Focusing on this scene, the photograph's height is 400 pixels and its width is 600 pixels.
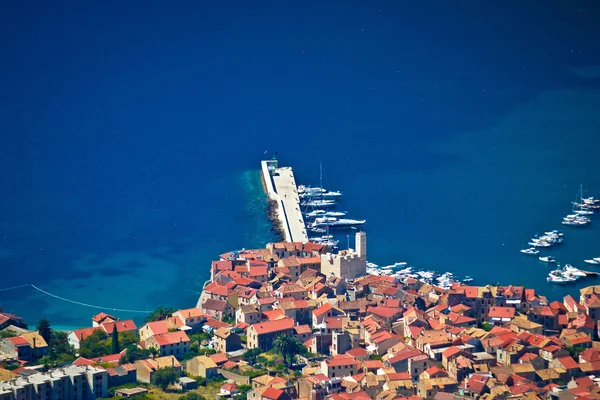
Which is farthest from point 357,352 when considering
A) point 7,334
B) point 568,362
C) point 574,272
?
point 574,272

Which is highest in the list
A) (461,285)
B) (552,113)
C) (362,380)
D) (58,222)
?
(552,113)

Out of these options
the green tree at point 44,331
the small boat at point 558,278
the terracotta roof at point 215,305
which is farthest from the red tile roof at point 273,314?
the small boat at point 558,278

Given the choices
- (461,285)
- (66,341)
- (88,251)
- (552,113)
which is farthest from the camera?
(552,113)

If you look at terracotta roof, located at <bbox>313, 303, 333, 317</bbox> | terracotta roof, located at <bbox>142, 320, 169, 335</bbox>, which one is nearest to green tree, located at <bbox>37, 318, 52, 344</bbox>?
terracotta roof, located at <bbox>142, 320, 169, 335</bbox>

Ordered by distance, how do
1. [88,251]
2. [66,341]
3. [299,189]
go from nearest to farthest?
1. [66,341]
2. [88,251]
3. [299,189]

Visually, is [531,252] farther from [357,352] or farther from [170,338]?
[170,338]

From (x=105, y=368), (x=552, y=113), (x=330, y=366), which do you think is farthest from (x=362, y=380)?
(x=552, y=113)

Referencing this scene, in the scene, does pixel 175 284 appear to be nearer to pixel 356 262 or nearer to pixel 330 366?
pixel 356 262

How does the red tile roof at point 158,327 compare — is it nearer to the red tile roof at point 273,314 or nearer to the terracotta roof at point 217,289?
the red tile roof at point 273,314
